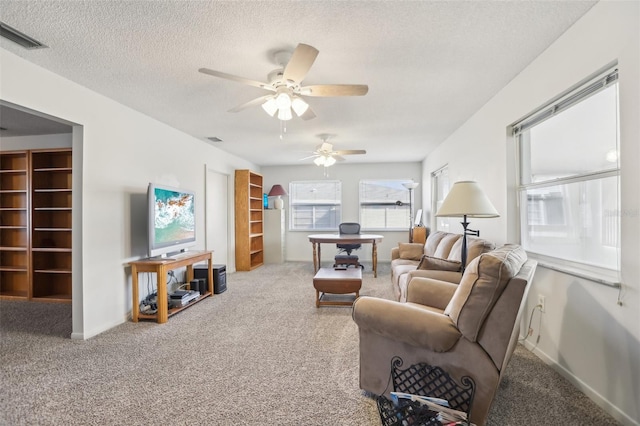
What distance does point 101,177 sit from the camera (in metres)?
2.98

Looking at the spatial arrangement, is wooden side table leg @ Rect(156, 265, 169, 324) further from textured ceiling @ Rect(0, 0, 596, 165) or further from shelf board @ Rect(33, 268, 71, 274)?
shelf board @ Rect(33, 268, 71, 274)

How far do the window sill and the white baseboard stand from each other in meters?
0.66

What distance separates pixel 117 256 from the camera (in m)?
3.18

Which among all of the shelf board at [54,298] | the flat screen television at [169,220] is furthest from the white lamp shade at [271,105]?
the shelf board at [54,298]

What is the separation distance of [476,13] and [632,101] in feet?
3.06

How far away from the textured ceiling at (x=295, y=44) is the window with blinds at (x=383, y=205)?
3.63m

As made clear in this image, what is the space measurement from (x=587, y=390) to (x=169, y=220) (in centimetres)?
400

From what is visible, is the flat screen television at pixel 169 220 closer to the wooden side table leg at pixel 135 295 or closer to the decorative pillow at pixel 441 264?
the wooden side table leg at pixel 135 295

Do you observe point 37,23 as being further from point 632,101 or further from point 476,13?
point 632,101

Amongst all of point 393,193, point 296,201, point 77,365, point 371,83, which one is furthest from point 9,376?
point 393,193

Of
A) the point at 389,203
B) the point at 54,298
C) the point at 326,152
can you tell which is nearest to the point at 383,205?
the point at 389,203

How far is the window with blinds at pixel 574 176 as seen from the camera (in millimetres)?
1783

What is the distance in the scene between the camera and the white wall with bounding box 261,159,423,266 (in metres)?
6.98

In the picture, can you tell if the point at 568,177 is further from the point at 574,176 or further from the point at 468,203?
the point at 468,203
